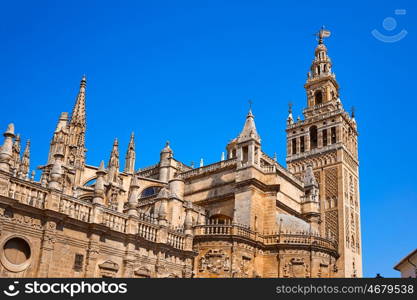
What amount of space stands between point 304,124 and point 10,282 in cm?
5448

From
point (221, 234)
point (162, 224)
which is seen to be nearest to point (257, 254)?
point (221, 234)

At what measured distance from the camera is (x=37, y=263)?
65.8ft

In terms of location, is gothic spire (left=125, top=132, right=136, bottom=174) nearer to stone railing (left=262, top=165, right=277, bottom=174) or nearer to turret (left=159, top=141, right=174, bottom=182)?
turret (left=159, top=141, right=174, bottom=182)

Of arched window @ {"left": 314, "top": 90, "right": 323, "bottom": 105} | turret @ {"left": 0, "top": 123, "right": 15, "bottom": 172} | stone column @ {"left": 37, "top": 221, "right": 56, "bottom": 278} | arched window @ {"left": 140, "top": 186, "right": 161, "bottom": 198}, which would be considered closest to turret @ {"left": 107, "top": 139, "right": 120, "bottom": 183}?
arched window @ {"left": 140, "top": 186, "right": 161, "bottom": 198}

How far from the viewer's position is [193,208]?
3938 centimetres

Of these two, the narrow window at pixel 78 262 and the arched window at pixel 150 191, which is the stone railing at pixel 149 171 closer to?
the arched window at pixel 150 191

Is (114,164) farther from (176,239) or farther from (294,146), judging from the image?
(294,146)

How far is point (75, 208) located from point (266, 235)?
18109 mm

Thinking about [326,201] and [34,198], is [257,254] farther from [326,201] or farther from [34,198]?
[326,201]

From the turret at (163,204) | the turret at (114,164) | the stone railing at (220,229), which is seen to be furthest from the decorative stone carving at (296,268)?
the turret at (114,164)

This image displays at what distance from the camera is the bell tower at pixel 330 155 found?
2265 inches

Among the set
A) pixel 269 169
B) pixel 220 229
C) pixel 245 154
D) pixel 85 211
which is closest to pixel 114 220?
pixel 85 211

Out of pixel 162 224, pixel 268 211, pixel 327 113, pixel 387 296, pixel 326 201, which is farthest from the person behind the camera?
pixel 327 113

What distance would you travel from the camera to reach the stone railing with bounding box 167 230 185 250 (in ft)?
91.4
